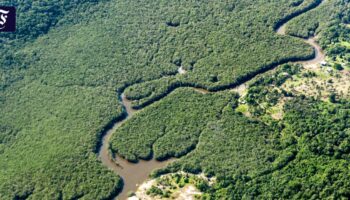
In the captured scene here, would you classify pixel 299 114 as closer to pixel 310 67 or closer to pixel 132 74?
pixel 310 67

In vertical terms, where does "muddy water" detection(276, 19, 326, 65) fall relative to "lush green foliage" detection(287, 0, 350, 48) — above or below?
below

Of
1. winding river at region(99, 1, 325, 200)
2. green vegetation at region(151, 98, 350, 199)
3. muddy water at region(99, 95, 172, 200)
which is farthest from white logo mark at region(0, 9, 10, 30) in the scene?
green vegetation at region(151, 98, 350, 199)

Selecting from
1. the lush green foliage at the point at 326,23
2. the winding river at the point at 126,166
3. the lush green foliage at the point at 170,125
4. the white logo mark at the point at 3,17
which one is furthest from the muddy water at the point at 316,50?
the white logo mark at the point at 3,17

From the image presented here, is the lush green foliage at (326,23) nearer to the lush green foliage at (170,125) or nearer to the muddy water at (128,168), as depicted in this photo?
the lush green foliage at (170,125)

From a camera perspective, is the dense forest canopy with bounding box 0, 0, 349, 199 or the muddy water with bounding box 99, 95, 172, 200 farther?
the muddy water with bounding box 99, 95, 172, 200

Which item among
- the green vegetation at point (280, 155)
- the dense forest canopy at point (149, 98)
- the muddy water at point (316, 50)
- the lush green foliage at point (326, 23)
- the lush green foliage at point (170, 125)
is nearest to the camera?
the green vegetation at point (280, 155)

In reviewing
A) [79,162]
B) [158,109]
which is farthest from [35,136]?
[158,109]

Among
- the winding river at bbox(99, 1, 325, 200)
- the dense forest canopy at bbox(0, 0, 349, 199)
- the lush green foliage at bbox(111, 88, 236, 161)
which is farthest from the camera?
the lush green foliage at bbox(111, 88, 236, 161)

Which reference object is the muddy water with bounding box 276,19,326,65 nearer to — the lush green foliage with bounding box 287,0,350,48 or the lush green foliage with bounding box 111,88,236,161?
the lush green foliage with bounding box 287,0,350,48

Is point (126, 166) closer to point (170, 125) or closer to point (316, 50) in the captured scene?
point (170, 125)
